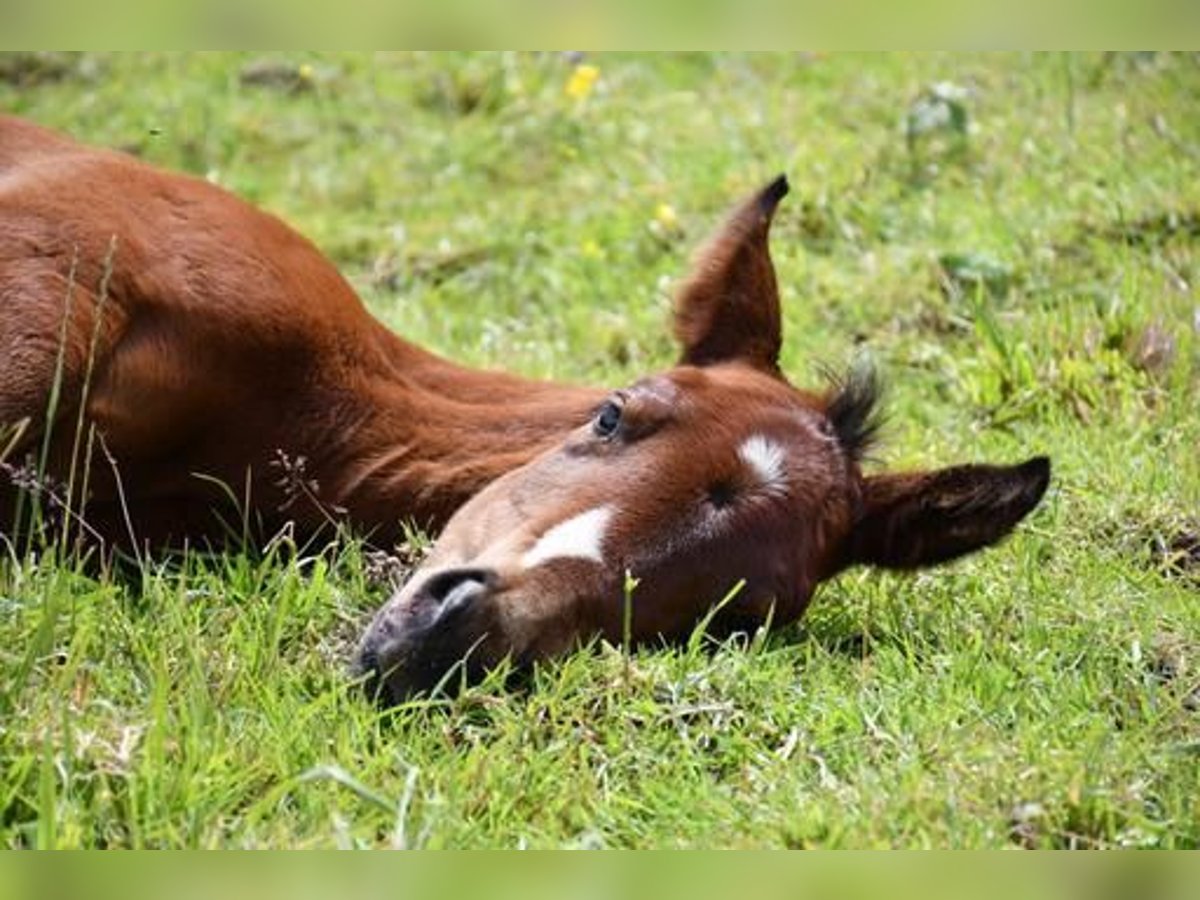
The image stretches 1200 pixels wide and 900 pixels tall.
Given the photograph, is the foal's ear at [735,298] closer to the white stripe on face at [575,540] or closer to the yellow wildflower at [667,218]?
the white stripe on face at [575,540]

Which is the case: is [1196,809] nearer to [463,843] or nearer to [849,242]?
[463,843]

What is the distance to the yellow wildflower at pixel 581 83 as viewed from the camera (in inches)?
378

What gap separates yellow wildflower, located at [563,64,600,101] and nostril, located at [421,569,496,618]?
611cm

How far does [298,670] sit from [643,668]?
2.57 feet

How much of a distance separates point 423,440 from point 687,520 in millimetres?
1052

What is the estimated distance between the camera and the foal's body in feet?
15.0

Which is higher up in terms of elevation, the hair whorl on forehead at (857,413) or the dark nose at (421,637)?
the hair whorl on forehead at (857,413)

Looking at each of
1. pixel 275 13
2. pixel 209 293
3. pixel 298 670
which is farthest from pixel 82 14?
pixel 209 293

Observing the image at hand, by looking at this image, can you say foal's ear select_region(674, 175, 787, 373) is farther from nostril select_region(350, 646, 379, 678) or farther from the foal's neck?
nostril select_region(350, 646, 379, 678)

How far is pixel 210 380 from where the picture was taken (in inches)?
186

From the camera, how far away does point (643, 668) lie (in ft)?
13.2

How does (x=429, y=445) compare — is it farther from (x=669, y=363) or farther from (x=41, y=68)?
(x=41, y=68)

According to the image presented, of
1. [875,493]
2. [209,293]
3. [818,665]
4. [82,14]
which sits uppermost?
[82,14]

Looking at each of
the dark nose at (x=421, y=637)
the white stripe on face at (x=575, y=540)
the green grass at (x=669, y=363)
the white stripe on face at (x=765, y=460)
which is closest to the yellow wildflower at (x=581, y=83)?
the green grass at (x=669, y=363)
